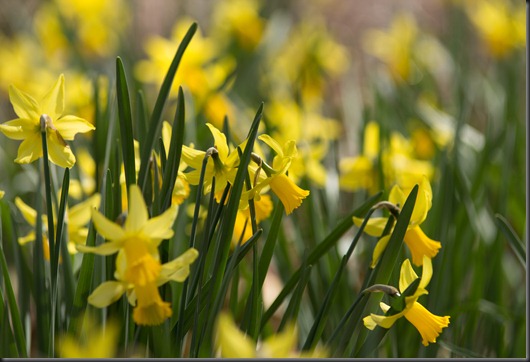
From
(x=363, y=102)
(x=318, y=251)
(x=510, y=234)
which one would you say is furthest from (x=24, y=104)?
(x=363, y=102)

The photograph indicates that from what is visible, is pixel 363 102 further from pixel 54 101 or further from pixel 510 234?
pixel 54 101

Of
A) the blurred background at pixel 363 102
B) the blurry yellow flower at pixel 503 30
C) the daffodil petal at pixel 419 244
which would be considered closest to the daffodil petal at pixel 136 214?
the daffodil petal at pixel 419 244

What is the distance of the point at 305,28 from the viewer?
3.53m

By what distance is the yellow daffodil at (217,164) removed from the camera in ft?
3.62

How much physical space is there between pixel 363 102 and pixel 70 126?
8.05 feet

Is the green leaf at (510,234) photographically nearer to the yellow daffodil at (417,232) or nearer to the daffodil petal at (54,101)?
the yellow daffodil at (417,232)

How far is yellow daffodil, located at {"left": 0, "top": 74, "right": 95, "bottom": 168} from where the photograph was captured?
1.15m

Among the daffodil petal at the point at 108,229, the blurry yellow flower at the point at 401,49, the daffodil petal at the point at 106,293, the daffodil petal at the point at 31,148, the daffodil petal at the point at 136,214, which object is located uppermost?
the blurry yellow flower at the point at 401,49

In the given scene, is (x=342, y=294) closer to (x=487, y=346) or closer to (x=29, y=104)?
(x=487, y=346)

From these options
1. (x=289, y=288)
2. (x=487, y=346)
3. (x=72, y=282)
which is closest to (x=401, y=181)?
(x=487, y=346)

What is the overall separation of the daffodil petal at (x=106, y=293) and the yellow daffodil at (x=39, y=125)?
255mm

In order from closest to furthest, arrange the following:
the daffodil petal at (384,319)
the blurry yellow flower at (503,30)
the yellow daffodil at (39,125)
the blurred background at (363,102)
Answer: the daffodil petal at (384,319) < the yellow daffodil at (39,125) < the blurred background at (363,102) < the blurry yellow flower at (503,30)

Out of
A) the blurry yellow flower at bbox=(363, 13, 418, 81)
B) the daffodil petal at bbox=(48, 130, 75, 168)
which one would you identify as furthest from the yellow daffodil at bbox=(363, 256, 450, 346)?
the blurry yellow flower at bbox=(363, 13, 418, 81)

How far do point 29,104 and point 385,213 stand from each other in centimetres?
80
